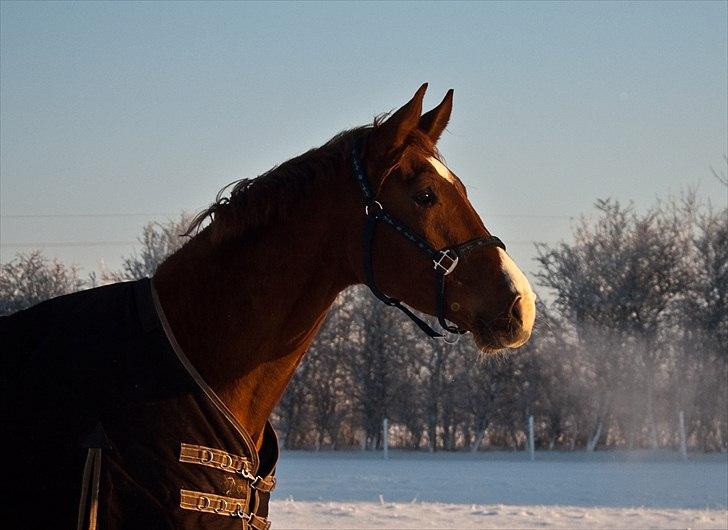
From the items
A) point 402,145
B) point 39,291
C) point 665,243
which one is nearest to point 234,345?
point 402,145

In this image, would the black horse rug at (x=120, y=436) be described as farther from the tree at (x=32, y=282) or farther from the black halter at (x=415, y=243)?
the tree at (x=32, y=282)

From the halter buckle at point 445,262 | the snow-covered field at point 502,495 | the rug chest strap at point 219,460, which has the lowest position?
the snow-covered field at point 502,495

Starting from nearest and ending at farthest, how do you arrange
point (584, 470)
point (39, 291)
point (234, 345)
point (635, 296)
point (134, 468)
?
point (134, 468)
point (234, 345)
point (584, 470)
point (39, 291)
point (635, 296)

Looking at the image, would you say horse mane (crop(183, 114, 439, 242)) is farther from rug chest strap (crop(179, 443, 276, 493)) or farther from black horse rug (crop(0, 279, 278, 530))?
rug chest strap (crop(179, 443, 276, 493))

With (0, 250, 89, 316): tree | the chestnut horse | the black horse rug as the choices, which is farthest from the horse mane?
(0, 250, 89, 316): tree

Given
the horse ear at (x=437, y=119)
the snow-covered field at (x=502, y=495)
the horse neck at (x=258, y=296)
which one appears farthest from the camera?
the snow-covered field at (x=502, y=495)

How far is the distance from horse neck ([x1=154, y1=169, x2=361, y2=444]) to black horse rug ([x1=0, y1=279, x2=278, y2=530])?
0.30 feet

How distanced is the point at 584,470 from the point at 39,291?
16595 millimetres

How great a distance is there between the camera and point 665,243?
33312 mm

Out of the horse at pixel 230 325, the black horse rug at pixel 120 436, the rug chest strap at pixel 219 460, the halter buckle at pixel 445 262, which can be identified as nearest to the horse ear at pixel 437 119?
the horse at pixel 230 325

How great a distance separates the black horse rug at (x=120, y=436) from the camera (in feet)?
10.6

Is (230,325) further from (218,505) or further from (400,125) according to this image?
(400,125)

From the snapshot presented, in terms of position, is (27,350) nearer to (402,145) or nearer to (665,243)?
(402,145)

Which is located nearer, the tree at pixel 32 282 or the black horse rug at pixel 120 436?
the black horse rug at pixel 120 436
